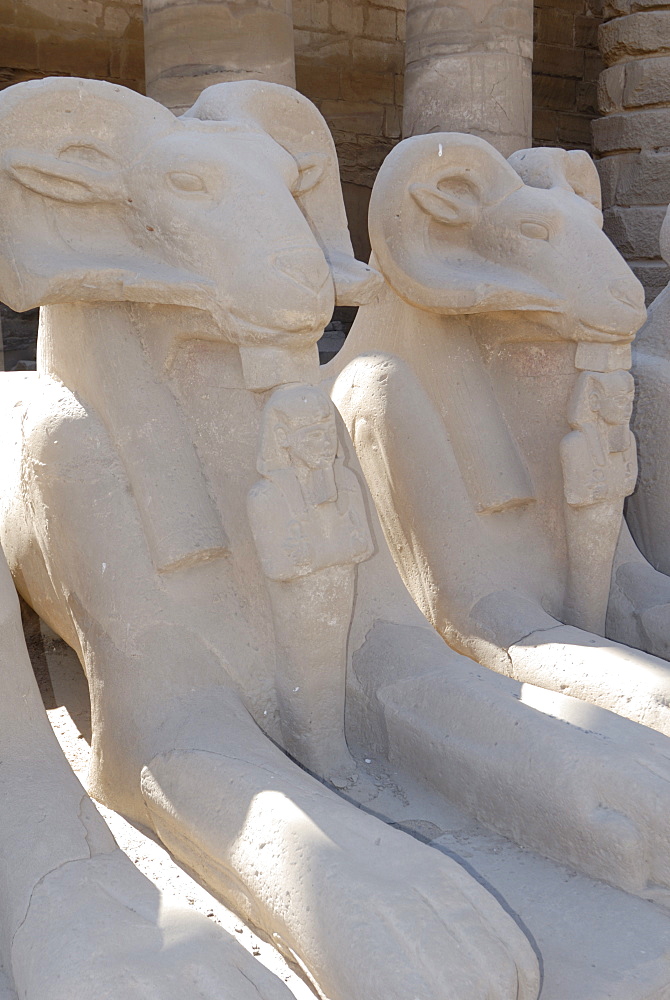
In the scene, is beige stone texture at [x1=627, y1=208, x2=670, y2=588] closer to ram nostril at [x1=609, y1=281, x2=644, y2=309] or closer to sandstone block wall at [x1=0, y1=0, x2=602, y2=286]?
ram nostril at [x1=609, y1=281, x2=644, y2=309]

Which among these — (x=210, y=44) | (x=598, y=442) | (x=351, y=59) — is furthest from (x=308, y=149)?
(x=351, y=59)

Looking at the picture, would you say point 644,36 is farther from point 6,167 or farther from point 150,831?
point 150,831

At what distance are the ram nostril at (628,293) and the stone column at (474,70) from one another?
244cm

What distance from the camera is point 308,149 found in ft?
7.41

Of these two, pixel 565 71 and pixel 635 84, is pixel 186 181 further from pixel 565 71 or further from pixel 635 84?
pixel 565 71

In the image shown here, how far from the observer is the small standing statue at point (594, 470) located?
8.48 feet

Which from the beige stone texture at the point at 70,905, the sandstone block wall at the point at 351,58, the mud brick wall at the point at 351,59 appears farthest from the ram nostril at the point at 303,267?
the sandstone block wall at the point at 351,58

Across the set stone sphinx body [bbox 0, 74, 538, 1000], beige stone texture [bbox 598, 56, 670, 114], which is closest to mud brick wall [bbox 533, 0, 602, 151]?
beige stone texture [bbox 598, 56, 670, 114]

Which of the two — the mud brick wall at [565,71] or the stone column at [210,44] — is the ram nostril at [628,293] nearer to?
the stone column at [210,44]

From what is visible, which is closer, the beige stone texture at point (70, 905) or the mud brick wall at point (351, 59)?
the beige stone texture at point (70, 905)

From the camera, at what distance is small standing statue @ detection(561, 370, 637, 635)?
259 cm

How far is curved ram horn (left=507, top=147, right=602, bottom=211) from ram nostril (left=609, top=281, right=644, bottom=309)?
1.07ft

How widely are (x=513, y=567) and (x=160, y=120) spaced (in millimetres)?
1341

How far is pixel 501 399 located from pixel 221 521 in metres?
0.99
